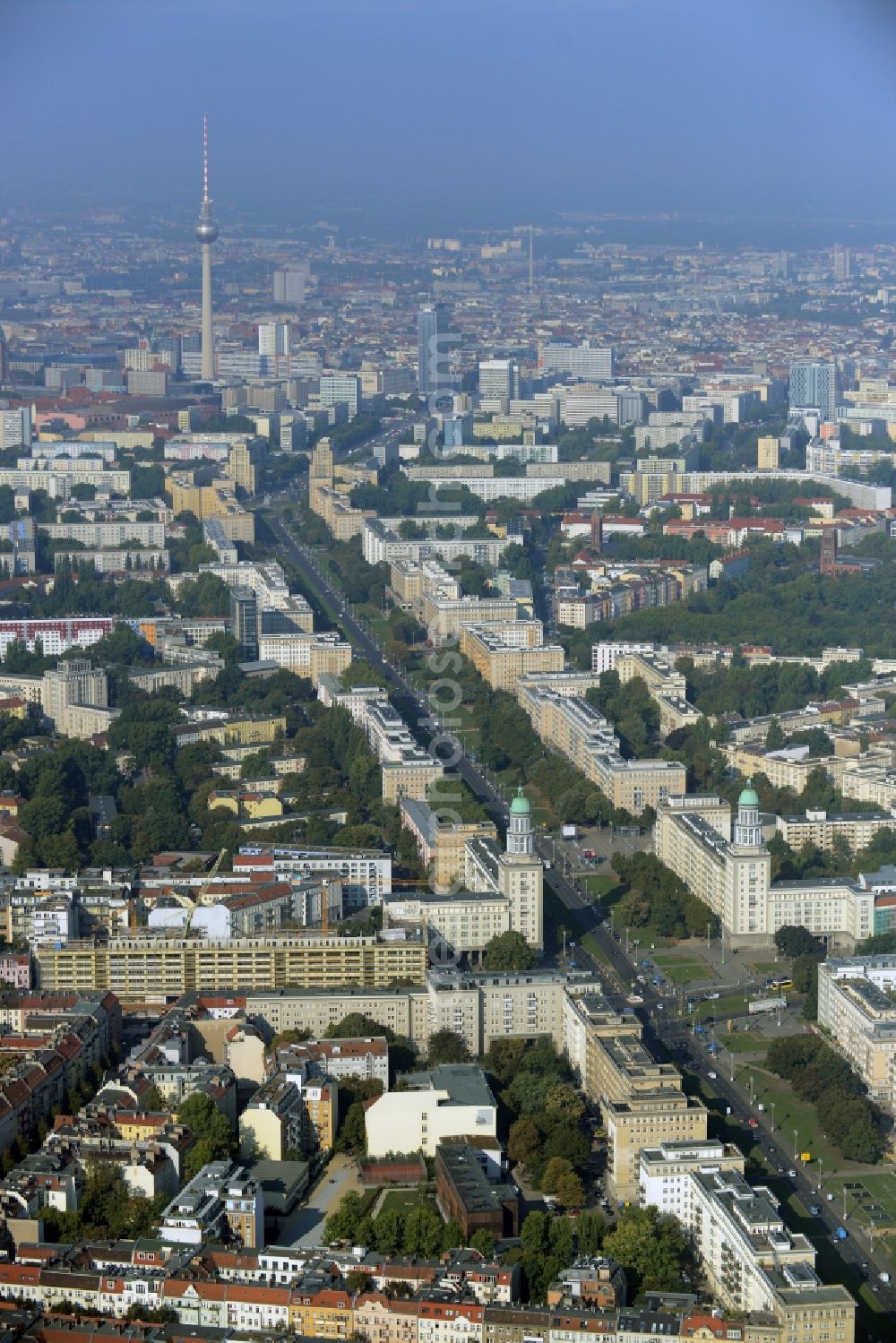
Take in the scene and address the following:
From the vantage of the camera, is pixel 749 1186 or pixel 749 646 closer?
pixel 749 1186

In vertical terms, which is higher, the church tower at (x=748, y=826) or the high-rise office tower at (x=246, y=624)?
the church tower at (x=748, y=826)

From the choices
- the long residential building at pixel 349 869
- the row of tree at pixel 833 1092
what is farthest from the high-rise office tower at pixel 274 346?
the row of tree at pixel 833 1092

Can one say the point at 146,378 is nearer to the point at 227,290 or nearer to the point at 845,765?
the point at 227,290

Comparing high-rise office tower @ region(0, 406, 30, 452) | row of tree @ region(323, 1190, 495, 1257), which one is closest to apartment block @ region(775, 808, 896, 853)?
row of tree @ region(323, 1190, 495, 1257)

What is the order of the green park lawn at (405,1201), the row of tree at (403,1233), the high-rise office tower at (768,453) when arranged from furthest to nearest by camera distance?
the high-rise office tower at (768,453)
the green park lawn at (405,1201)
the row of tree at (403,1233)

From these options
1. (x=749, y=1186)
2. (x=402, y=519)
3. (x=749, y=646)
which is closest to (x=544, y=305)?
(x=402, y=519)

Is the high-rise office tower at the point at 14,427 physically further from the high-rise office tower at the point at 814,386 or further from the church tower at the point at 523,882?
the church tower at the point at 523,882

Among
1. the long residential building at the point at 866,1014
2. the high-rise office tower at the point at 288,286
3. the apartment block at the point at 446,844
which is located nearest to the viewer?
the long residential building at the point at 866,1014

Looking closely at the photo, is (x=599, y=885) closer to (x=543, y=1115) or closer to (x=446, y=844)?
(x=446, y=844)
